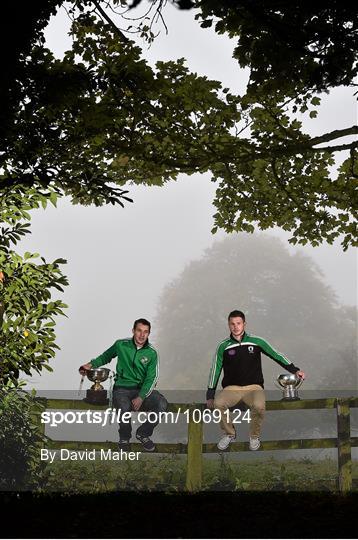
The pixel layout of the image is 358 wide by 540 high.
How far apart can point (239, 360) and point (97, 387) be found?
92.6 inches

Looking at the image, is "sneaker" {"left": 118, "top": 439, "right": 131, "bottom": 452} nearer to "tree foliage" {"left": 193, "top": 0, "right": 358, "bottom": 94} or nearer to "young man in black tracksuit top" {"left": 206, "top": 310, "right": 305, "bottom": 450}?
"young man in black tracksuit top" {"left": 206, "top": 310, "right": 305, "bottom": 450}

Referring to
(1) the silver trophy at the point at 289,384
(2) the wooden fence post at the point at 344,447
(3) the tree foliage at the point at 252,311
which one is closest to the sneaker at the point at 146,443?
(1) the silver trophy at the point at 289,384

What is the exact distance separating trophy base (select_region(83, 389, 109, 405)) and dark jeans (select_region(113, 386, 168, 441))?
30cm

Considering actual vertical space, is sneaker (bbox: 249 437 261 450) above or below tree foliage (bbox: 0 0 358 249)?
below

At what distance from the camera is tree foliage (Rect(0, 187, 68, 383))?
9.79 meters

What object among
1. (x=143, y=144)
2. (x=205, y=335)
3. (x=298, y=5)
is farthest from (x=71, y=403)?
(x=205, y=335)

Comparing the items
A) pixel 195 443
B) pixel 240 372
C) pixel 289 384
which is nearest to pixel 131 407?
pixel 195 443

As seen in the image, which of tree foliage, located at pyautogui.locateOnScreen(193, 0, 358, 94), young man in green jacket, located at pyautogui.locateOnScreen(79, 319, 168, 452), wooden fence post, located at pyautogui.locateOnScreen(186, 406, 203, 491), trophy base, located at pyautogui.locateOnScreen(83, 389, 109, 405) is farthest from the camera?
wooden fence post, located at pyautogui.locateOnScreen(186, 406, 203, 491)

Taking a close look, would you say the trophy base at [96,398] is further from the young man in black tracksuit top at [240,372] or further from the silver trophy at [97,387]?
the young man in black tracksuit top at [240,372]

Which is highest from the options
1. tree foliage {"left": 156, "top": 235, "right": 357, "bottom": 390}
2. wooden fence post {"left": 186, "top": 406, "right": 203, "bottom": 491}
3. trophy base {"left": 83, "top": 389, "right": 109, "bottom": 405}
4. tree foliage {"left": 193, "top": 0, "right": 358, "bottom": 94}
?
tree foliage {"left": 156, "top": 235, "right": 357, "bottom": 390}

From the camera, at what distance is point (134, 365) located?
939 cm

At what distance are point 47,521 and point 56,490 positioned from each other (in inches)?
111

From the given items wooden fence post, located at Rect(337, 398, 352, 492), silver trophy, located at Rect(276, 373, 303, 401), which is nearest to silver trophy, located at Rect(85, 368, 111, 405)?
silver trophy, located at Rect(276, 373, 303, 401)

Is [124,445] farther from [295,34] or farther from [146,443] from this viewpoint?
[295,34]
